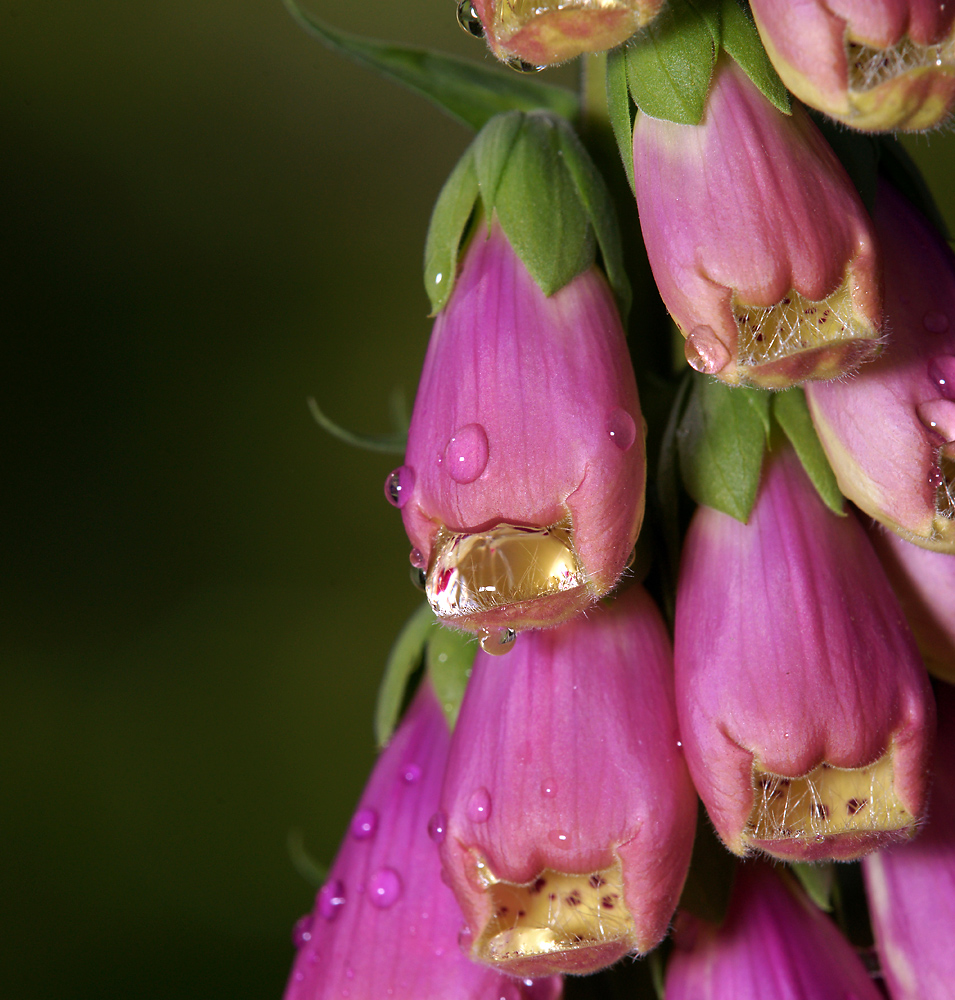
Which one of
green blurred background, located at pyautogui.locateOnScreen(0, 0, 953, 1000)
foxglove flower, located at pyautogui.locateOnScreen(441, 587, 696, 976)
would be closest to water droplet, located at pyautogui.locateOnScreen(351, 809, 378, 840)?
foxglove flower, located at pyautogui.locateOnScreen(441, 587, 696, 976)

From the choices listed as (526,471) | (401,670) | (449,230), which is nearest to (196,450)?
(401,670)

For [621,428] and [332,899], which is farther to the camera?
[332,899]

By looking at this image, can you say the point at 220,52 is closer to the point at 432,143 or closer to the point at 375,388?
the point at 432,143

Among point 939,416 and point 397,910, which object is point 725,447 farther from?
point 397,910

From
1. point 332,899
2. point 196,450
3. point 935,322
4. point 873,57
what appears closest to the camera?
point 873,57

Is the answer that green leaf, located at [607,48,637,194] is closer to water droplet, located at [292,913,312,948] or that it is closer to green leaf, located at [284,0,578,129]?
green leaf, located at [284,0,578,129]

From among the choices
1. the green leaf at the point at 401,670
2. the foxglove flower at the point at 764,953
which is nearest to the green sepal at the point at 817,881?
the foxglove flower at the point at 764,953
